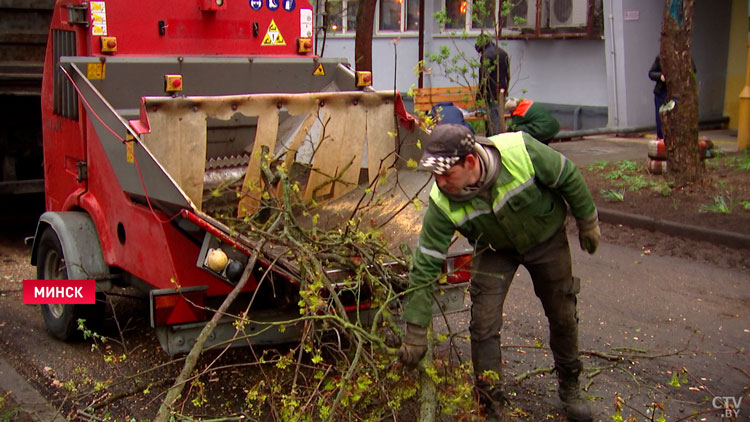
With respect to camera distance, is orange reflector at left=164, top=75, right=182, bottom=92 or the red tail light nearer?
the red tail light

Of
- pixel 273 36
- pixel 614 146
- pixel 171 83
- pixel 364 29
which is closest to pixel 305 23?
pixel 273 36

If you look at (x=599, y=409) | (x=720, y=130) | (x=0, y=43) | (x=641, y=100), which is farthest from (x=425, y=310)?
(x=720, y=130)

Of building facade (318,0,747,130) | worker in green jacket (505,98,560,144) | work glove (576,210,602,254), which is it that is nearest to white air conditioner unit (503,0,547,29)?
building facade (318,0,747,130)

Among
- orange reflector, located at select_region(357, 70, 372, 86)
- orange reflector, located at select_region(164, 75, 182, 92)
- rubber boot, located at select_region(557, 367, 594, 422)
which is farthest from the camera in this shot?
orange reflector, located at select_region(357, 70, 372, 86)

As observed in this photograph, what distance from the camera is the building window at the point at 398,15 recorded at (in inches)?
757

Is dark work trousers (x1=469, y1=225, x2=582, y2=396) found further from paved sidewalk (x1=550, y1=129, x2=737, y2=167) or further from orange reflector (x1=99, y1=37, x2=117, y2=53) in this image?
paved sidewalk (x1=550, y1=129, x2=737, y2=167)

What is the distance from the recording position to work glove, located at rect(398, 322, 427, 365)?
3.72m

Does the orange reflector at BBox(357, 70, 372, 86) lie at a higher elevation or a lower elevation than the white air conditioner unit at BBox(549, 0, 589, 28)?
lower

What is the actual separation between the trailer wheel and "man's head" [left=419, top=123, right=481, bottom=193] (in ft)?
8.83

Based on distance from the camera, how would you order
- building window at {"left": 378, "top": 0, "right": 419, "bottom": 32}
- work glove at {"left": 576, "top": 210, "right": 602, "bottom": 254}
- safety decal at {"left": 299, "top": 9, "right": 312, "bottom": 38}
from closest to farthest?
work glove at {"left": 576, "top": 210, "right": 602, "bottom": 254}, safety decal at {"left": 299, "top": 9, "right": 312, "bottom": 38}, building window at {"left": 378, "top": 0, "right": 419, "bottom": 32}

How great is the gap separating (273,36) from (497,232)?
309 cm

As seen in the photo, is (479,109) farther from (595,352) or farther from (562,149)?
(595,352)

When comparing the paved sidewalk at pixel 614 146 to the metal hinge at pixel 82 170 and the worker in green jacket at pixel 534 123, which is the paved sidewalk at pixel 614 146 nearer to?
the worker in green jacket at pixel 534 123

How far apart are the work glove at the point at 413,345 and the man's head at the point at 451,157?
2.23 feet
